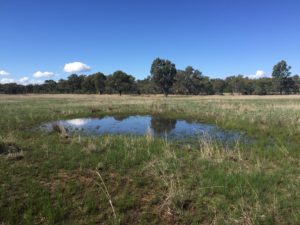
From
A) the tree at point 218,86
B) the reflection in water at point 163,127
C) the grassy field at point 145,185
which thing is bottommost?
the reflection in water at point 163,127

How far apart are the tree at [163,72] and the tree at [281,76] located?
174 ft

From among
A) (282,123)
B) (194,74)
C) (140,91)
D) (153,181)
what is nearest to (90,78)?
(140,91)

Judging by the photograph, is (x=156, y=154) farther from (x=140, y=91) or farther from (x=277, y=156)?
(x=140, y=91)

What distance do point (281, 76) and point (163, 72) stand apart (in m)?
60.7

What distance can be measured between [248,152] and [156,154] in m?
3.89

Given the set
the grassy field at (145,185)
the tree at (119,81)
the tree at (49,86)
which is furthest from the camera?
the tree at (49,86)

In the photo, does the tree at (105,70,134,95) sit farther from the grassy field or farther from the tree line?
the grassy field

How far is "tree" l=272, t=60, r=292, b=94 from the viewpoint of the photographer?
11289 cm

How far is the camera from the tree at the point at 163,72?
8869cm

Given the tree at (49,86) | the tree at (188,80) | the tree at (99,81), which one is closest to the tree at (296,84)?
the tree at (188,80)

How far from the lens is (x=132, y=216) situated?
5.85m

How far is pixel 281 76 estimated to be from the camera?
115125 millimetres

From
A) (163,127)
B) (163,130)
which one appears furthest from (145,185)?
(163,127)

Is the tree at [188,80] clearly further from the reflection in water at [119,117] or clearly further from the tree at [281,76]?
the reflection in water at [119,117]
